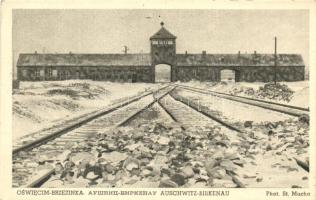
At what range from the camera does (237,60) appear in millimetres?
6133

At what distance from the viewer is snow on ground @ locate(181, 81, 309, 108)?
472cm

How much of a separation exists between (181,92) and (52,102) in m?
2.45

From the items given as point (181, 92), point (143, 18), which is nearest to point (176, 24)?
point (143, 18)

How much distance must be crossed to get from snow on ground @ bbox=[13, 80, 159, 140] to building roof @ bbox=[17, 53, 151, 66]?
257 millimetres

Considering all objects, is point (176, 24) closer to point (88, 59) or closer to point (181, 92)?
point (88, 59)

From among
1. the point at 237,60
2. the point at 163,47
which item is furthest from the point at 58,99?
the point at 237,60

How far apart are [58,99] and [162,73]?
1.45 m

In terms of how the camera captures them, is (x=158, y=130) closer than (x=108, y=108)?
Yes

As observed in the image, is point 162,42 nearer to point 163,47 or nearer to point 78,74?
point 163,47

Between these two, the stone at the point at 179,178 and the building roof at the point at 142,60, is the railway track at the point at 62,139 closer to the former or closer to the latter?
the building roof at the point at 142,60

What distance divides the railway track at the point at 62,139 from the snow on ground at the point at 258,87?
0.89m

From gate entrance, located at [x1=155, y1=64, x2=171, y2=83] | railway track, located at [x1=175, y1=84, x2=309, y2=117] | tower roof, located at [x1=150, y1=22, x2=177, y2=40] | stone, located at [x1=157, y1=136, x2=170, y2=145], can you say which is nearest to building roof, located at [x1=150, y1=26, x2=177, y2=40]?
tower roof, located at [x1=150, y1=22, x2=177, y2=40]

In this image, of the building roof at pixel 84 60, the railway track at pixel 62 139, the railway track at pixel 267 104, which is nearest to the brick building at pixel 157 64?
the building roof at pixel 84 60

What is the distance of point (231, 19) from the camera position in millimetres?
4844
